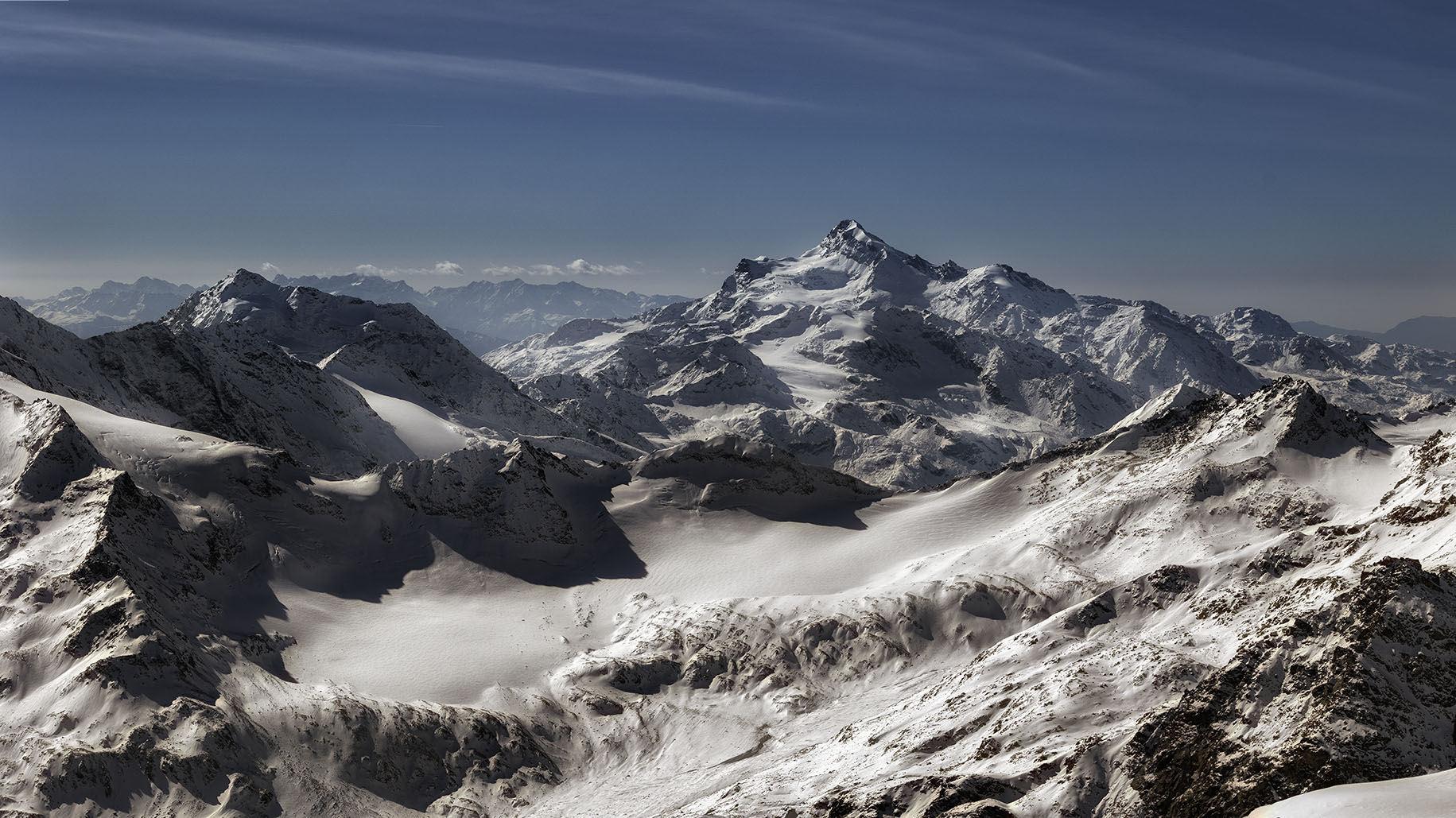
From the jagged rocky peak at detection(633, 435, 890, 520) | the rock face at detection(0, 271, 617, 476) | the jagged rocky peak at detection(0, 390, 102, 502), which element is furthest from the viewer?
the rock face at detection(0, 271, 617, 476)

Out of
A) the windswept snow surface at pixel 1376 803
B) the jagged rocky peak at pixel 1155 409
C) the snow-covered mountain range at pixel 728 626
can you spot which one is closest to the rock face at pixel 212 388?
the snow-covered mountain range at pixel 728 626

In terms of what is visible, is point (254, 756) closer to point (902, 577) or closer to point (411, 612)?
point (411, 612)

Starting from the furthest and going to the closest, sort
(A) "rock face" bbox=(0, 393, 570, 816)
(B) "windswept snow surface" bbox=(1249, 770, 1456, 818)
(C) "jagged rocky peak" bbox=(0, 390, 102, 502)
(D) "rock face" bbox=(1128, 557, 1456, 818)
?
Result: 1. (C) "jagged rocky peak" bbox=(0, 390, 102, 502)
2. (A) "rock face" bbox=(0, 393, 570, 816)
3. (D) "rock face" bbox=(1128, 557, 1456, 818)
4. (B) "windswept snow surface" bbox=(1249, 770, 1456, 818)

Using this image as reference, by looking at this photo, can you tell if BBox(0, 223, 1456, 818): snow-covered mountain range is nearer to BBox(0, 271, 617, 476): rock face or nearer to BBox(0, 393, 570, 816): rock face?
BBox(0, 393, 570, 816): rock face

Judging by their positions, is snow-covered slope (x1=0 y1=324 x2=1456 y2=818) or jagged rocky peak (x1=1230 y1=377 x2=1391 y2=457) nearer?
snow-covered slope (x1=0 y1=324 x2=1456 y2=818)

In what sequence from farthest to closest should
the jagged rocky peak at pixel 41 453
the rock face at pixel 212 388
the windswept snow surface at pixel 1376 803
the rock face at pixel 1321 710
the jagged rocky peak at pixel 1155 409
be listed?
the rock face at pixel 212 388, the jagged rocky peak at pixel 1155 409, the jagged rocky peak at pixel 41 453, the rock face at pixel 1321 710, the windswept snow surface at pixel 1376 803

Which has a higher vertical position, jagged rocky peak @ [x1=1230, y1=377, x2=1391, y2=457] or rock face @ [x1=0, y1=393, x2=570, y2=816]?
jagged rocky peak @ [x1=1230, y1=377, x2=1391, y2=457]

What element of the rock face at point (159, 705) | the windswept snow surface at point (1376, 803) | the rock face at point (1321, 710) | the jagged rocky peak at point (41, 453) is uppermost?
the windswept snow surface at point (1376, 803)

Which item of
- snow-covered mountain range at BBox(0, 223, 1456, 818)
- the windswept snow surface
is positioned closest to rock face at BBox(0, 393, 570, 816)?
snow-covered mountain range at BBox(0, 223, 1456, 818)

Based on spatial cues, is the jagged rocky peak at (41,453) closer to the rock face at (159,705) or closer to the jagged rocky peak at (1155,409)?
the rock face at (159,705)
